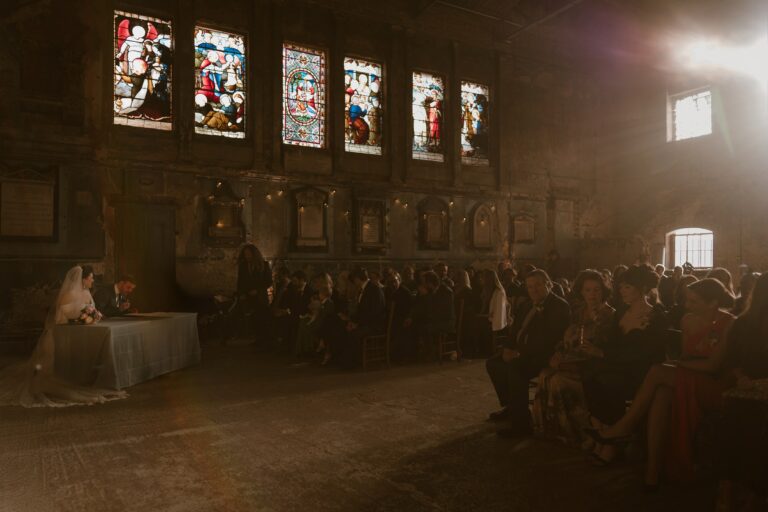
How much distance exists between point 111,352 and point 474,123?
12.7 meters

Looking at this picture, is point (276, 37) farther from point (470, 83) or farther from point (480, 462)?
point (480, 462)

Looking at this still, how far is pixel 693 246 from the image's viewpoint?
1653 centimetres

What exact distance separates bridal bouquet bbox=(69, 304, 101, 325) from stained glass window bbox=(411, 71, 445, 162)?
1045cm

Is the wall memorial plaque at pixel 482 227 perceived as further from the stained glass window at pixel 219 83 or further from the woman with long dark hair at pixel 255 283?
the woman with long dark hair at pixel 255 283

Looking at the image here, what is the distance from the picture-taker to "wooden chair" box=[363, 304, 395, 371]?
780cm

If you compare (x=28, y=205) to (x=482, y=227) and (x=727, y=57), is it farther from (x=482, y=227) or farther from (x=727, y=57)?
(x=727, y=57)

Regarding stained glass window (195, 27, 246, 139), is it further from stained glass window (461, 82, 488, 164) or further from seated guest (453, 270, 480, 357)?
seated guest (453, 270, 480, 357)

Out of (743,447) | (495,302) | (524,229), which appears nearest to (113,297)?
(495,302)

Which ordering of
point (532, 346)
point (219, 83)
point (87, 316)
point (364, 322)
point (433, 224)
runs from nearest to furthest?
point (532, 346), point (87, 316), point (364, 322), point (219, 83), point (433, 224)

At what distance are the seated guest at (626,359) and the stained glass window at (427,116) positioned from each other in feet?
38.5

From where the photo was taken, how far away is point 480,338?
906 centimetres

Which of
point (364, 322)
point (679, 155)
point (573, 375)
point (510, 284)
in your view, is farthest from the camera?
point (679, 155)

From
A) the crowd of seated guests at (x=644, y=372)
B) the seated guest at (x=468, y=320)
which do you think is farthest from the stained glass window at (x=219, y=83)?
the crowd of seated guests at (x=644, y=372)

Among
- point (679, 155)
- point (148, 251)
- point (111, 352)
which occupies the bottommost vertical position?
point (111, 352)
